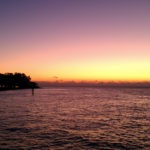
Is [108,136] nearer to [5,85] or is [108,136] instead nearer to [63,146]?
[63,146]

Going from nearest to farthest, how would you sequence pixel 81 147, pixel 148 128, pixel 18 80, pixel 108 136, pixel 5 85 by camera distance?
1. pixel 81 147
2. pixel 108 136
3. pixel 148 128
4. pixel 5 85
5. pixel 18 80

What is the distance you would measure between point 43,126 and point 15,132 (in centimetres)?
456

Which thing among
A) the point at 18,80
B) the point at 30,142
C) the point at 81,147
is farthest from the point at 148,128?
the point at 18,80

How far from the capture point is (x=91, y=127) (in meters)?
26.1

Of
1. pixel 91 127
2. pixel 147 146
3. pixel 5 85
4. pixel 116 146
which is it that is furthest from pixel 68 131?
pixel 5 85

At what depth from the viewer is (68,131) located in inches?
939

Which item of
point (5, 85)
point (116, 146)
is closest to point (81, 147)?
point (116, 146)

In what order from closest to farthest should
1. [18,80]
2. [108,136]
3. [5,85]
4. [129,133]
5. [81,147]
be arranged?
[81,147]
[108,136]
[129,133]
[5,85]
[18,80]

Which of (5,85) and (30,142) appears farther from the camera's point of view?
(5,85)

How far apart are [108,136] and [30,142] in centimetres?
798

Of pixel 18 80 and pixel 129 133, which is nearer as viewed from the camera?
pixel 129 133

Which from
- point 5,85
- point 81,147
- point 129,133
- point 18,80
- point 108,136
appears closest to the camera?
point 81,147

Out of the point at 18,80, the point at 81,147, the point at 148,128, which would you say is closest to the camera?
the point at 81,147

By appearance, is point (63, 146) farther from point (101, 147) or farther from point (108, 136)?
point (108, 136)
